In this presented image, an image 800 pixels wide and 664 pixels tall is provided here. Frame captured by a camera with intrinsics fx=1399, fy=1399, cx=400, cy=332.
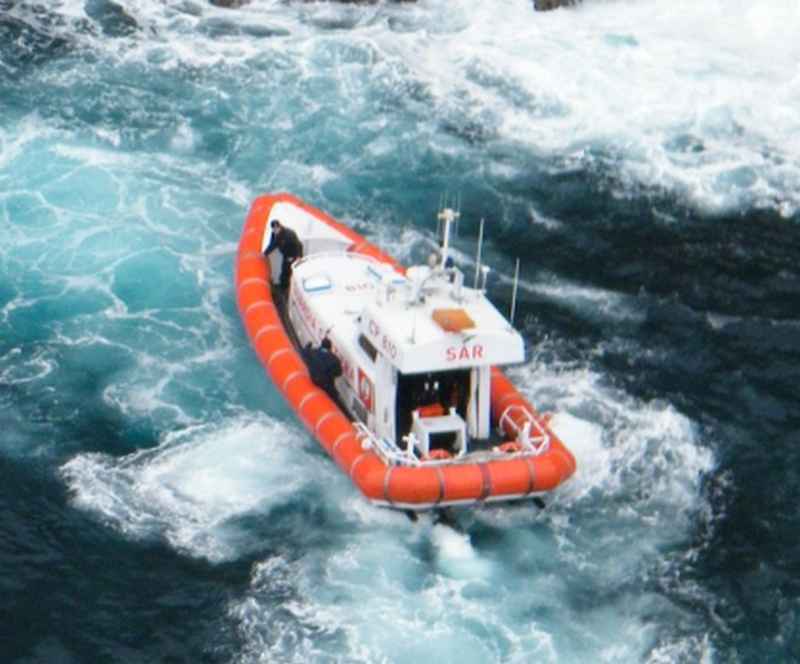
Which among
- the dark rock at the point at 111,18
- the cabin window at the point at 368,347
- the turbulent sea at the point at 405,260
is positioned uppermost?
the dark rock at the point at 111,18

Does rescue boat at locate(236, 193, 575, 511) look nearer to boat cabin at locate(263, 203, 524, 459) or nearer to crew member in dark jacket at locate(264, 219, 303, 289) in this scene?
boat cabin at locate(263, 203, 524, 459)

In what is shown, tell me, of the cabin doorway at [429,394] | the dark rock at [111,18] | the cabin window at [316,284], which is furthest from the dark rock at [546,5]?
the cabin doorway at [429,394]

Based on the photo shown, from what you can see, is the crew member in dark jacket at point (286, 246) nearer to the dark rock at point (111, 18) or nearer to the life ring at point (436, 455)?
the life ring at point (436, 455)

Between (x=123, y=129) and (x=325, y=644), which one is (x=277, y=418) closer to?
(x=325, y=644)

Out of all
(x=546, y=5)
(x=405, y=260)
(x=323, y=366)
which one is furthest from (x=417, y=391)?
(x=546, y=5)

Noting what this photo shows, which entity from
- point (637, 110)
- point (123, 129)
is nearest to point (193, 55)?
point (123, 129)

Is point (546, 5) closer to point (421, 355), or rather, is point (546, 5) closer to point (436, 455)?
point (421, 355)

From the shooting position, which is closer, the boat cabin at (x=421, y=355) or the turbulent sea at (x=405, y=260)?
the turbulent sea at (x=405, y=260)
